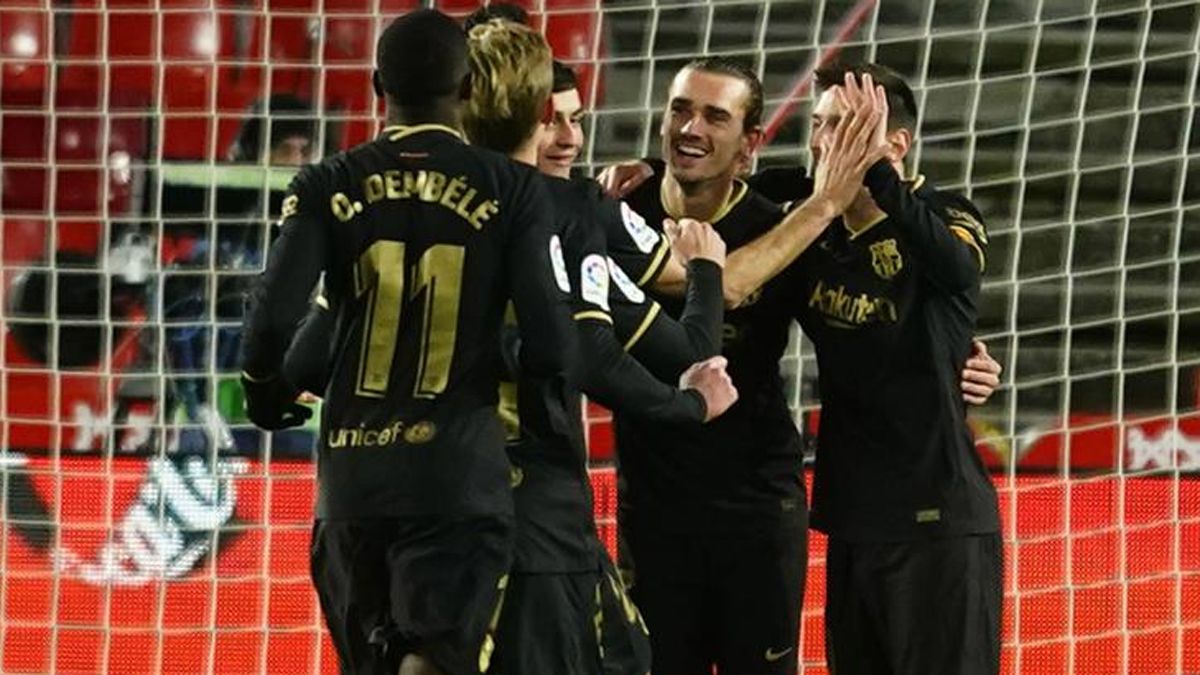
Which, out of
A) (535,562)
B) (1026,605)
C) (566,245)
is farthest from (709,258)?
(1026,605)

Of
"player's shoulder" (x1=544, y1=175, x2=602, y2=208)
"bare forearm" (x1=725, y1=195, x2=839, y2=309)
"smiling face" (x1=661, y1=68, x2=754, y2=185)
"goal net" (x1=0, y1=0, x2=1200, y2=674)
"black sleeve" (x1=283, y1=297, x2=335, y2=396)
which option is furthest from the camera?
"goal net" (x1=0, y1=0, x2=1200, y2=674)

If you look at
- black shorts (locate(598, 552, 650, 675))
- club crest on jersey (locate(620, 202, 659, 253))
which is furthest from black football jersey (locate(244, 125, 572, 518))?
club crest on jersey (locate(620, 202, 659, 253))

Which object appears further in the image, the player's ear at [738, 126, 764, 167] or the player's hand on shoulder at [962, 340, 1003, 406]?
the player's ear at [738, 126, 764, 167]

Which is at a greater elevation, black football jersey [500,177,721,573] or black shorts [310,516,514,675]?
black football jersey [500,177,721,573]

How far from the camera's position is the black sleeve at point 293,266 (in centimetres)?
312

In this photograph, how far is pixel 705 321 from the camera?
3.56 m

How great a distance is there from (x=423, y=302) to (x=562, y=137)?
87 centimetres

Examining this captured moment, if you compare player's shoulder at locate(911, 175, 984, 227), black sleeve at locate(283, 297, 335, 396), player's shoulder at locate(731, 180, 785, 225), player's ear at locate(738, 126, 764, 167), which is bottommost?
black sleeve at locate(283, 297, 335, 396)

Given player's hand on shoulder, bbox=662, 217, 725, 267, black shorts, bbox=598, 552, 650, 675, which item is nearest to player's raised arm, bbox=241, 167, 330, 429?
black shorts, bbox=598, 552, 650, 675

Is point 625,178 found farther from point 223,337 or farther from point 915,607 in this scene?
point 223,337

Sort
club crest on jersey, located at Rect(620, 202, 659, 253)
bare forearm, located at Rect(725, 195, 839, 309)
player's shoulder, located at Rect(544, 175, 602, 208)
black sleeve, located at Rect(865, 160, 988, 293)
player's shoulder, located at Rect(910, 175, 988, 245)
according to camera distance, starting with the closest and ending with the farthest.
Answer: player's shoulder, located at Rect(544, 175, 602, 208) → club crest on jersey, located at Rect(620, 202, 659, 253) → black sleeve, located at Rect(865, 160, 988, 293) → bare forearm, located at Rect(725, 195, 839, 309) → player's shoulder, located at Rect(910, 175, 988, 245)

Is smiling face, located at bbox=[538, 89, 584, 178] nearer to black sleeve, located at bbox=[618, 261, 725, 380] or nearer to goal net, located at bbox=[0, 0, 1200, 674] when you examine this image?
black sleeve, located at bbox=[618, 261, 725, 380]

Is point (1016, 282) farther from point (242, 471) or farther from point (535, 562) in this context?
point (535, 562)

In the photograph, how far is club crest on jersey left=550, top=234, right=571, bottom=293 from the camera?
10.4 feet
